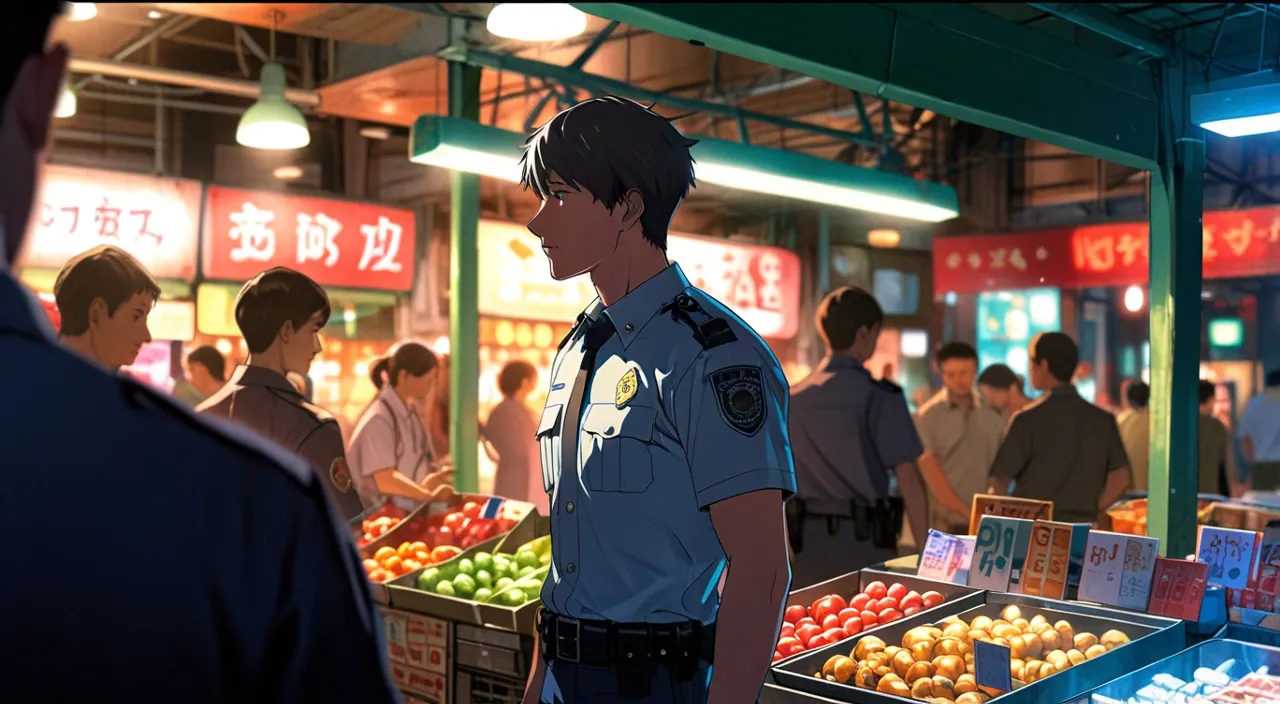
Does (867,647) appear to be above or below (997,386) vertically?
below

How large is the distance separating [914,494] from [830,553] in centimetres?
44

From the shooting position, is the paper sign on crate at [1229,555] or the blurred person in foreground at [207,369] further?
the blurred person in foreground at [207,369]

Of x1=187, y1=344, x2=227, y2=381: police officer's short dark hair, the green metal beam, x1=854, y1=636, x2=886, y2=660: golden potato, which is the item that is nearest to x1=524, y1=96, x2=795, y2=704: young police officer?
the green metal beam

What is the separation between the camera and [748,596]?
2.01 m

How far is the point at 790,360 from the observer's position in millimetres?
13750

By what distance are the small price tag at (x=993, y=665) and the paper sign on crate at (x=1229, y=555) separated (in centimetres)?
116

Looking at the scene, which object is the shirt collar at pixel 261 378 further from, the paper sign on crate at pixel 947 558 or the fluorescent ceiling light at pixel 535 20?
the paper sign on crate at pixel 947 558

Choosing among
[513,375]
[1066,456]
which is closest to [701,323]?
[1066,456]

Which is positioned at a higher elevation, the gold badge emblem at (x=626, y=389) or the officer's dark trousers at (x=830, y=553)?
the gold badge emblem at (x=626, y=389)

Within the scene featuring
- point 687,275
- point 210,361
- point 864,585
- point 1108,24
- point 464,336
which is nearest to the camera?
point 864,585

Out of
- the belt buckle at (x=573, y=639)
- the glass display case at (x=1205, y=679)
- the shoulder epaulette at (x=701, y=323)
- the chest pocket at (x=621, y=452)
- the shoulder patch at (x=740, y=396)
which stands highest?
the shoulder epaulette at (x=701, y=323)

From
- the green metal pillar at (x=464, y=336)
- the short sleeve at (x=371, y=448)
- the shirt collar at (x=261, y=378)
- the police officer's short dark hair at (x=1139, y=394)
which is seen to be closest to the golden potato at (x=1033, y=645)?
the shirt collar at (x=261, y=378)

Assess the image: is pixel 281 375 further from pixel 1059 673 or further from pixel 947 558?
pixel 1059 673

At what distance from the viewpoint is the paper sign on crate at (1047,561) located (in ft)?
13.1
